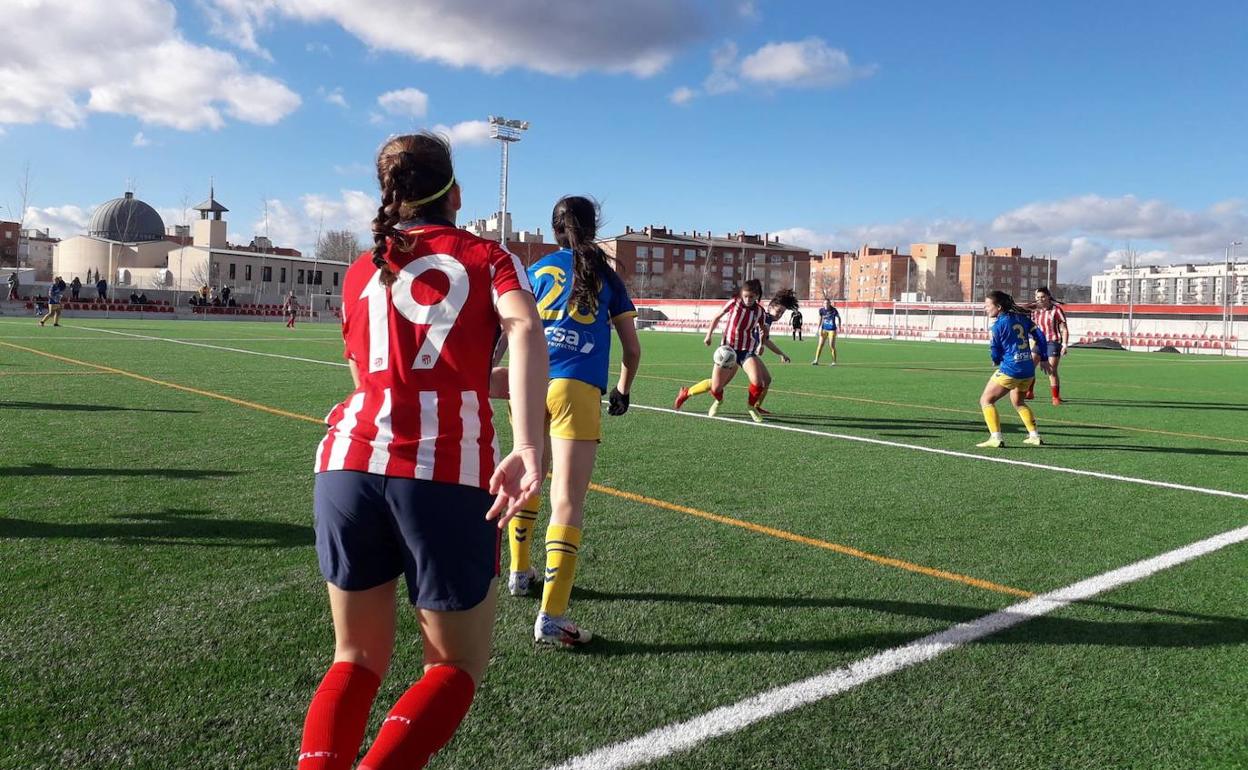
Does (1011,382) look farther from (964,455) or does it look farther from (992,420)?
(964,455)

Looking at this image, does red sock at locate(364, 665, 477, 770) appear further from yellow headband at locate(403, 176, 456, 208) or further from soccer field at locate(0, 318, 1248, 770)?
yellow headband at locate(403, 176, 456, 208)

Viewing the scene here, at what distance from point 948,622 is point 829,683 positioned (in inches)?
40.1

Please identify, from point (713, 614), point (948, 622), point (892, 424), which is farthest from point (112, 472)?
point (892, 424)

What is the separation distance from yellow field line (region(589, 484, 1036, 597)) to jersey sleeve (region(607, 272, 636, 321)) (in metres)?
2.12

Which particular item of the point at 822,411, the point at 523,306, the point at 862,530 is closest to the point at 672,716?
the point at 523,306

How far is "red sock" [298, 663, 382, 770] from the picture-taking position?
2125 millimetres

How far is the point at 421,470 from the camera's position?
2.17 metres

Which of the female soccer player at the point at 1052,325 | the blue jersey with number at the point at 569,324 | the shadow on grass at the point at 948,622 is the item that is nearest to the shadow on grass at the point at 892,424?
the female soccer player at the point at 1052,325

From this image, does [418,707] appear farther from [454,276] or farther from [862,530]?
[862,530]

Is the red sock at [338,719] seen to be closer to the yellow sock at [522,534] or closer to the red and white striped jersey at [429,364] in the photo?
the red and white striped jersey at [429,364]

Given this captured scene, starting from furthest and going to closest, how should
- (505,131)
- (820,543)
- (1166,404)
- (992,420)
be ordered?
(505,131) → (1166,404) → (992,420) → (820,543)

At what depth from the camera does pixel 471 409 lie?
2275 millimetres

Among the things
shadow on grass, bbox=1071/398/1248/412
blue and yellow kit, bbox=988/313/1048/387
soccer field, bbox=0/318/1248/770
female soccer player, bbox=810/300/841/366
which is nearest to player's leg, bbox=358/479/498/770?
soccer field, bbox=0/318/1248/770

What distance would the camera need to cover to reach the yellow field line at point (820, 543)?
476 cm
